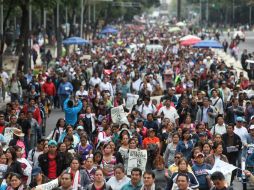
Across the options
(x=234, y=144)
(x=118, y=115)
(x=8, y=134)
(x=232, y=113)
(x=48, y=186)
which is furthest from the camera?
(x=232, y=113)

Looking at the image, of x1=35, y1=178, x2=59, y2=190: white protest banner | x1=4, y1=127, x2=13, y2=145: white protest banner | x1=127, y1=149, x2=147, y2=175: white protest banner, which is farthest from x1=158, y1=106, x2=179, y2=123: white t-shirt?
x1=35, y1=178, x2=59, y2=190: white protest banner

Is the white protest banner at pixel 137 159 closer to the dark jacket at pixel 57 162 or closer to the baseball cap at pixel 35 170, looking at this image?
the dark jacket at pixel 57 162

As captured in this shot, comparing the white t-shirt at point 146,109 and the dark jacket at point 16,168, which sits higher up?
the dark jacket at point 16,168

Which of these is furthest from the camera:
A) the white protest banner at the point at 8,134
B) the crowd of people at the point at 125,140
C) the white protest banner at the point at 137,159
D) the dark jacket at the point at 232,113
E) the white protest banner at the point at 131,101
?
the white protest banner at the point at 131,101

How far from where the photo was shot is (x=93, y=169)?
12.4 m

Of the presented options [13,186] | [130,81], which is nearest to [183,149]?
[13,186]

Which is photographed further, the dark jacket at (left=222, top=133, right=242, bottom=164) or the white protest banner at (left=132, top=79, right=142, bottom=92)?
the white protest banner at (left=132, top=79, right=142, bottom=92)

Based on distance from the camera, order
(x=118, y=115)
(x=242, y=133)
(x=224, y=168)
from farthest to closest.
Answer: (x=118, y=115)
(x=242, y=133)
(x=224, y=168)

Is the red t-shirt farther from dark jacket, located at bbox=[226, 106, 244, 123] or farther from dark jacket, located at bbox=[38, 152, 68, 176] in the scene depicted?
dark jacket, located at bbox=[226, 106, 244, 123]

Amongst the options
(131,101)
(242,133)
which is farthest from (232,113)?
(131,101)

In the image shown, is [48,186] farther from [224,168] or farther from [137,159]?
[224,168]

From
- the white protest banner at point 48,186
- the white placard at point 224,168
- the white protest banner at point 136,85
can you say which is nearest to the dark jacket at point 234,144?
the white placard at point 224,168

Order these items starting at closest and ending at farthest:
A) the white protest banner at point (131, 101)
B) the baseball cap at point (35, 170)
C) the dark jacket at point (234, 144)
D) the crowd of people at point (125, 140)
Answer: the crowd of people at point (125, 140), the baseball cap at point (35, 170), the dark jacket at point (234, 144), the white protest banner at point (131, 101)

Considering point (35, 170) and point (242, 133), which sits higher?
point (35, 170)
